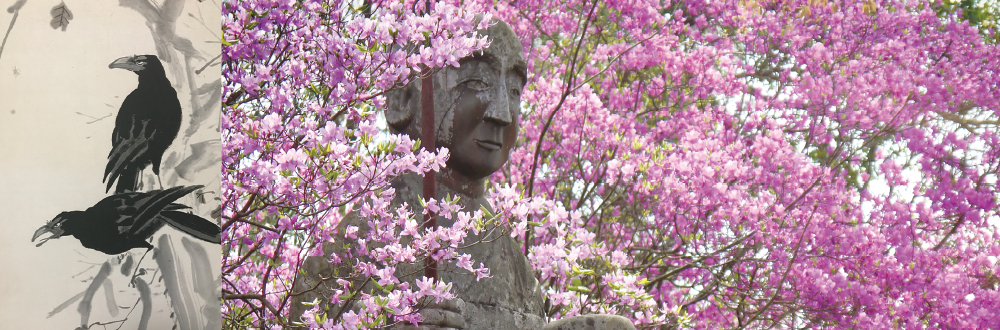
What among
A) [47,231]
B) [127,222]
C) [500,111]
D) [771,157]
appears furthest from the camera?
[771,157]

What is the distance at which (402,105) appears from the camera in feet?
11.9

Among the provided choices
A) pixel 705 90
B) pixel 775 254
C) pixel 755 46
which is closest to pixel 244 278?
pixel 775 254

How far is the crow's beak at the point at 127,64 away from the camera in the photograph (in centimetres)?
231

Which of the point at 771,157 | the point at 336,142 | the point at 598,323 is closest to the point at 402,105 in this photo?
the point at 336,142

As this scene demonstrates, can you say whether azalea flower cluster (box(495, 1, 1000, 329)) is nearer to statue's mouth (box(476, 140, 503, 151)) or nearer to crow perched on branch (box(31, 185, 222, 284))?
statue's mouth (box(476, 140, 503, 151))

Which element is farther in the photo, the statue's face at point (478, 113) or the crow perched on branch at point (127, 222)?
the statue's face at point (478, 113)

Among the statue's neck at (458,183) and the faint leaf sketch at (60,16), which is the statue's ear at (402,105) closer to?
the statue's neck at (458,183)

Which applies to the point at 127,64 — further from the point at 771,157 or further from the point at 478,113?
the point at 771,157

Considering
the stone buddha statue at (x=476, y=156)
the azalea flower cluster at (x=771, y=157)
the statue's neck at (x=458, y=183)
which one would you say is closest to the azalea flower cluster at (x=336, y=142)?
the stone buddha statue at (x=476, y=156)

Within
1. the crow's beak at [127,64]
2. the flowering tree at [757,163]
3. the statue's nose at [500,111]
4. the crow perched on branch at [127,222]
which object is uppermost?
the flowering tree at [757,163]

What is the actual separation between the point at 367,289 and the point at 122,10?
1.33 metres

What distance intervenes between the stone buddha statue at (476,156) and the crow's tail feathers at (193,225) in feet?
3.04

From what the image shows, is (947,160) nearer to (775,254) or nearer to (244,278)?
(775,254)

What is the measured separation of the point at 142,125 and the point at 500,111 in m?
1.49
